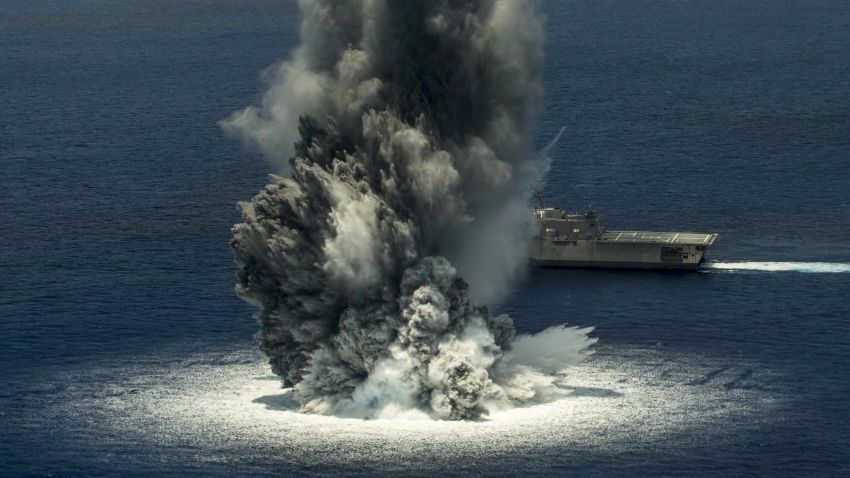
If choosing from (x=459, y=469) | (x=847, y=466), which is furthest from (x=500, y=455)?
(x=847, y=466)

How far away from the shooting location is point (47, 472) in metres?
200

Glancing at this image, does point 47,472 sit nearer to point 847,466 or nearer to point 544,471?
point 544,471

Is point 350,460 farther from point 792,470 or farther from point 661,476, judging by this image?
point 792,470

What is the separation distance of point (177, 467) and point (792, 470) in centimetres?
5797

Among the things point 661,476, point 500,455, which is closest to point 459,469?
point 500,455

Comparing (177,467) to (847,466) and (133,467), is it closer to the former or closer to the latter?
(133,467)

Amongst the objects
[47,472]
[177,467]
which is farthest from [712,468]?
[47,472]

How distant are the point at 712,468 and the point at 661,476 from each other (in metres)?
5.48

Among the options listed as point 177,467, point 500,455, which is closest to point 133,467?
point 177,467

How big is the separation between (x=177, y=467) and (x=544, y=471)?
34.6m

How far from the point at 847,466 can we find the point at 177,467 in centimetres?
6337

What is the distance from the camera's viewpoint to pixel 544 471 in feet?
645

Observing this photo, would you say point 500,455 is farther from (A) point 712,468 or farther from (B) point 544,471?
(A) point 712,468

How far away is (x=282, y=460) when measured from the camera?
655 ft
